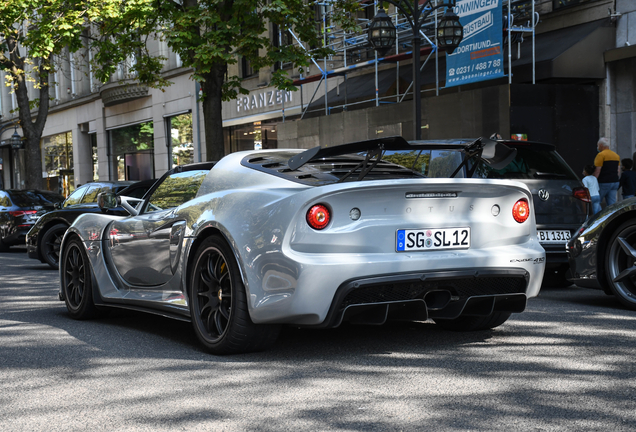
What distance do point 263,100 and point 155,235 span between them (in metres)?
21.8

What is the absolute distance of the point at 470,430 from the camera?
325 centimetres

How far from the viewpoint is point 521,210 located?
16.9ft

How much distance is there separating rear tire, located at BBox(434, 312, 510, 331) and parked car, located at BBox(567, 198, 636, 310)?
1.58m

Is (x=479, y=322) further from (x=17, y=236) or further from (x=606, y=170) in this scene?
(x=17, y=236)

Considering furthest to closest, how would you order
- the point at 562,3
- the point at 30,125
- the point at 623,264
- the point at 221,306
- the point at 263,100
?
the point at 30,125 < the point at 263,100 < the point at 562,3 < the point at 623,264 < the point at 221,306

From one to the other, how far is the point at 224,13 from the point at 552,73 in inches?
276

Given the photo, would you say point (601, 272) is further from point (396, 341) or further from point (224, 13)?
point (224, 13)

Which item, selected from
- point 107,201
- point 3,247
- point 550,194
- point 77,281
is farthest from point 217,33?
point 107,201

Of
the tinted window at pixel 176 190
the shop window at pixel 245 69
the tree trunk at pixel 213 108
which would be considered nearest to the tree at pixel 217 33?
the tree trunk at pixel 213 108

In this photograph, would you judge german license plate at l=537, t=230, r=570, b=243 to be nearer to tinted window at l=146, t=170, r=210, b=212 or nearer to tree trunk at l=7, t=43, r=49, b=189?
tinted window at l=146, t=170, r=210, b=212

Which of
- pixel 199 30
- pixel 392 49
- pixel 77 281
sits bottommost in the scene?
pixel 77 281

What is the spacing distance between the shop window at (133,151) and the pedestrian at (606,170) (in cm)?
2345

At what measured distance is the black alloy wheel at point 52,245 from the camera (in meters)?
12.5

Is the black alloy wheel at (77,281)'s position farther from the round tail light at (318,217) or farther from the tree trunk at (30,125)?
the tree trunk at (30,125)
